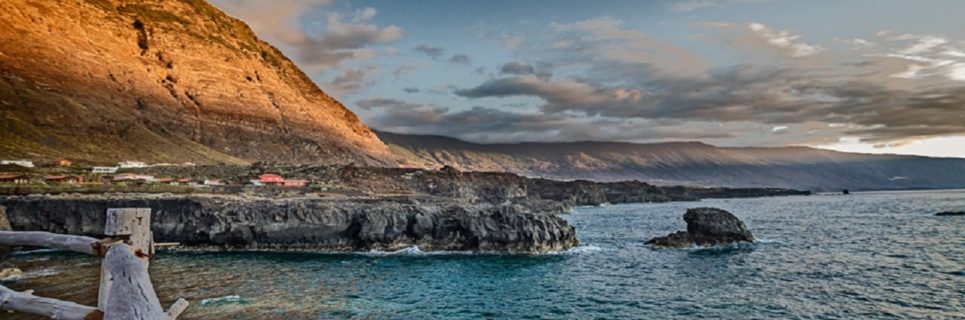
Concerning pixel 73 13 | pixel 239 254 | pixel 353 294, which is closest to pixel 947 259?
pixel 353 294

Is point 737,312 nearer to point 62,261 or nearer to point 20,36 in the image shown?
point 62,261

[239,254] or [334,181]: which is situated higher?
[334,181]

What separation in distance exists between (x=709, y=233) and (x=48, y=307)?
66.3 m

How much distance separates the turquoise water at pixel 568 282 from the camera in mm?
30047

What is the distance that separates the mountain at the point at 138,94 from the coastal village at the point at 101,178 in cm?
832

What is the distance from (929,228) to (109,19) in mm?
210924

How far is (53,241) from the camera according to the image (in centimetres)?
A: 673

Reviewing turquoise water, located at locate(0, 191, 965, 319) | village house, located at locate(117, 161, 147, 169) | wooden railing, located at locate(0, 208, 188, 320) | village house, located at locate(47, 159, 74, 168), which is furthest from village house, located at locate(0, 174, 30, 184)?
wooden railing, located at locate(0, 208, 188, 320)

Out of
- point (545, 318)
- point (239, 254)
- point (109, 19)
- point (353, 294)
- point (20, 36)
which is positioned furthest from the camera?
point (109, 19)

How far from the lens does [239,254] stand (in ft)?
183

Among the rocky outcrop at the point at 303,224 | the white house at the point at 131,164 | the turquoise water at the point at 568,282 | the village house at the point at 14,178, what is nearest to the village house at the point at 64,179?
the village house at the point at 14,178

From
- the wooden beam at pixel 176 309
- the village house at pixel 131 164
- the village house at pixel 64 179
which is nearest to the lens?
the wooden beam at pixel 176 309

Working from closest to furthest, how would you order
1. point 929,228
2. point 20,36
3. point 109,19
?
point 929,228
point 20,36
point 109,19

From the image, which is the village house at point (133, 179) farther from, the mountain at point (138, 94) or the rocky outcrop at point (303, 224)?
the mountain at point (138, 94)
